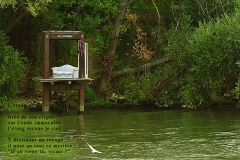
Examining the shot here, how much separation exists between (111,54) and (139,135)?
13.9 metres

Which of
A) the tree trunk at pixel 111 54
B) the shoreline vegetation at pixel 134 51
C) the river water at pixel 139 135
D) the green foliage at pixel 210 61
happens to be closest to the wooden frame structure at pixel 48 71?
the shoreline vegetation at pixel 134 51

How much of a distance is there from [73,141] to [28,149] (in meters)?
2.19

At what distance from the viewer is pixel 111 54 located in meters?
40.7

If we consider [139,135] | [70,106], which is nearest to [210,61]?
[70,106]

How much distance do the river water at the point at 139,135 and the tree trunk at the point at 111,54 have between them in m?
3.36

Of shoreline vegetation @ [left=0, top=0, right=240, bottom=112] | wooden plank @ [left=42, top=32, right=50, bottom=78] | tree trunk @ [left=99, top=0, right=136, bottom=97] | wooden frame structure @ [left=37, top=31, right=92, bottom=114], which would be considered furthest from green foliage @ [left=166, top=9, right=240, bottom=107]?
wooden plank @ [left=42, top=32, right=50, bottom=78]

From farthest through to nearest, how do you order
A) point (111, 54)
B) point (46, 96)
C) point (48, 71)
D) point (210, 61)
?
point (111, 54), point (210, 61), point (46, 96), point (48, 71)

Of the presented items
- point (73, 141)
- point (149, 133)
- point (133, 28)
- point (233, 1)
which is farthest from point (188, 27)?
point (73, 141)

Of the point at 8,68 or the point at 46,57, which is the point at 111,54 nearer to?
the point at 46,57

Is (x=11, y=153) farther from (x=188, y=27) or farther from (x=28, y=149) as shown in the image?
(x=188, y=27)

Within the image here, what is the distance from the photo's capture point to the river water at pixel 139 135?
2257 centimetres

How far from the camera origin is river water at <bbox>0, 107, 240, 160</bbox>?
22.6 meters

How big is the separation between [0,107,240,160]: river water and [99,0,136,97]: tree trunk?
3.36 meters

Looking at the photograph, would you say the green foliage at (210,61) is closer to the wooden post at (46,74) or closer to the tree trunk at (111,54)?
the tree trunk at (111,54)
